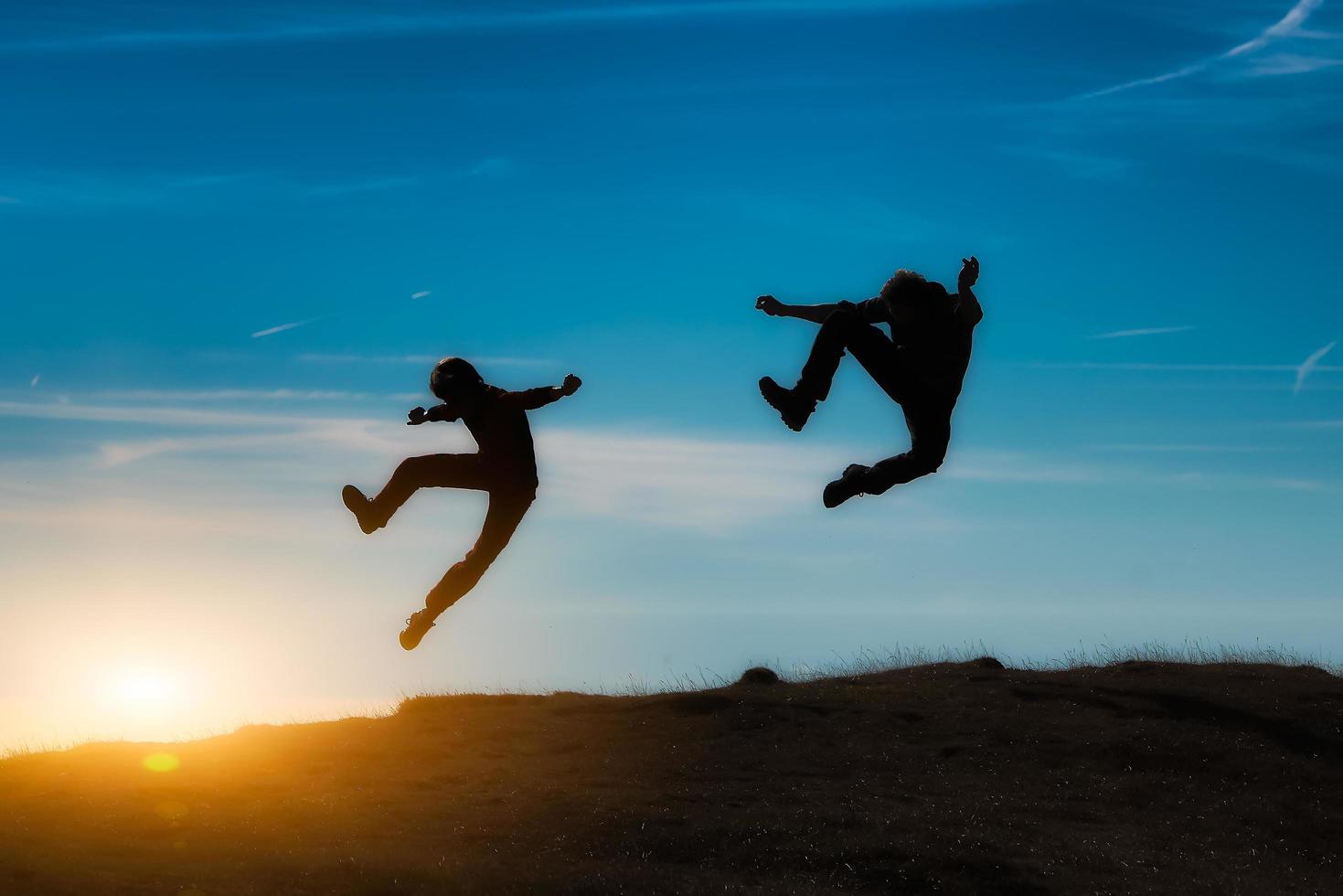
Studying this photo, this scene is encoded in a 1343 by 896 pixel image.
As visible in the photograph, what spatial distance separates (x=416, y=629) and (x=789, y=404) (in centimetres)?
423

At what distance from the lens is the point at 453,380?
42.0 feet

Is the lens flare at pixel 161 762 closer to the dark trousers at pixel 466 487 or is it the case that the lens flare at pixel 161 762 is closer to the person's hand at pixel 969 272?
the dark trousers at pixel 466 487

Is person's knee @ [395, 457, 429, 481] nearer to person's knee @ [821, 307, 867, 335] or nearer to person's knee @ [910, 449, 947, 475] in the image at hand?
person's knee @ [821, 307, 867, 335]

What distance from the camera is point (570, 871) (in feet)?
67.4

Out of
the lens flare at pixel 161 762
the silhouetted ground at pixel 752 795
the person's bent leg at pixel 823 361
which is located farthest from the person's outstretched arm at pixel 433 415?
the lens flare at pixel 161 762

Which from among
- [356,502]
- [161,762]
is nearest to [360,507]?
[356,502]

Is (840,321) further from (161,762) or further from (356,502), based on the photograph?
(161,762)

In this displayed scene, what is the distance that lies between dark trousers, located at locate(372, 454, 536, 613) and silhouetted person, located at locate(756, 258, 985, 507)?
2.63m

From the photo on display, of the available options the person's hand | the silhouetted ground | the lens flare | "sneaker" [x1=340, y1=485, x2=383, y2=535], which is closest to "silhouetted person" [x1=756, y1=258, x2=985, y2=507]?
the person's hand

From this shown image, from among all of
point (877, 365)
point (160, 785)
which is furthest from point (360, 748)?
→ point (877, 365)

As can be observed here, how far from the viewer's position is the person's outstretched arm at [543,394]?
12352mm

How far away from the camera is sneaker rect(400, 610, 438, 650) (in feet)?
44.0

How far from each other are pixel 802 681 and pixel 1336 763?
11.6m

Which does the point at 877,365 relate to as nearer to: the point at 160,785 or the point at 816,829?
the point at 816,829
